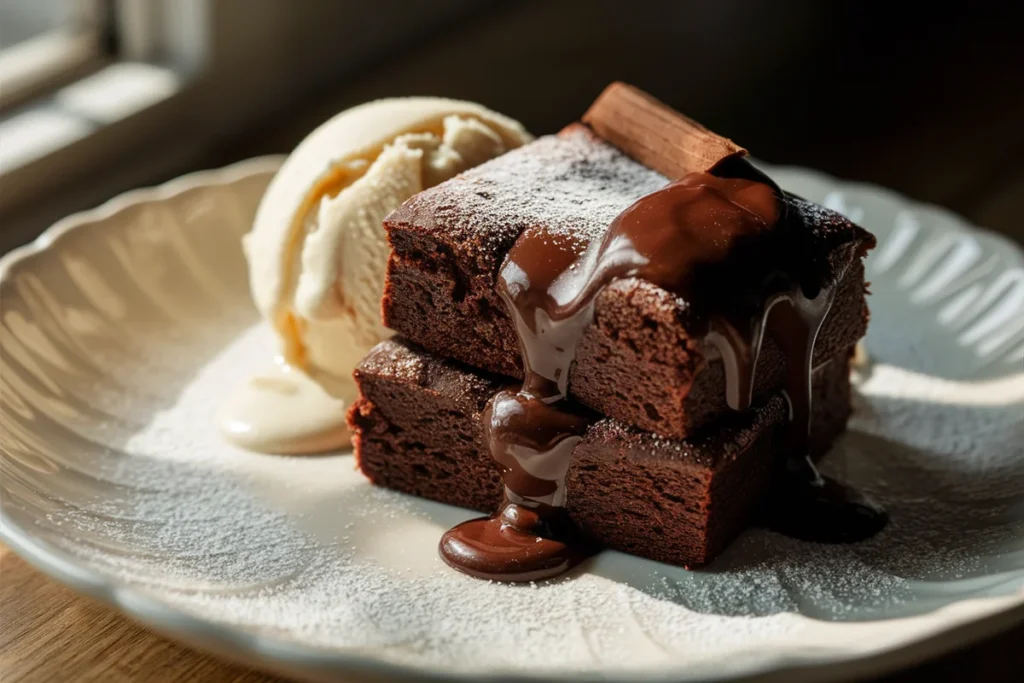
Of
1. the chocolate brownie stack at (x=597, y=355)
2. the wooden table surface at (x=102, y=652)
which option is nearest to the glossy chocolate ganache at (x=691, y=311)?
the chocolate brownie stack at (x=597, y=355)

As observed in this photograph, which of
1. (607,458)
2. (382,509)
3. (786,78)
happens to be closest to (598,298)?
(607,458)

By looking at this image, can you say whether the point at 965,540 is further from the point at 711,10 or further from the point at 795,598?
the point at 711,10

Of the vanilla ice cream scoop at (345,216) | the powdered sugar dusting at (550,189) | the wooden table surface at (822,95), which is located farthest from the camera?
the wooden table surface at (822,95)

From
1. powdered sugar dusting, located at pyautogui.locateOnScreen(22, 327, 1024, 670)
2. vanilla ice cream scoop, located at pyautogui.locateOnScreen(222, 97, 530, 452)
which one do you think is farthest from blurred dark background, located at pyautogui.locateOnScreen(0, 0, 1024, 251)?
powdered sugar dusting, located at pyautogui.locateOnScreen(22, 327, 1024, 670)

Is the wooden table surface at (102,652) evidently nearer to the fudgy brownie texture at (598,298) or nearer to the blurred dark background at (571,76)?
the fudgy brownie texture at (598,298)

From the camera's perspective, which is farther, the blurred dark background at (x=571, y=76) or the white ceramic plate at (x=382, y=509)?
the blurred dark background at (x=571, y=76)

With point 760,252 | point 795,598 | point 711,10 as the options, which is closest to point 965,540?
point 795,598
